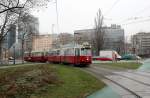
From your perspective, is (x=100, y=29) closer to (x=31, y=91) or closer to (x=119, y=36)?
(x=119, y=36)

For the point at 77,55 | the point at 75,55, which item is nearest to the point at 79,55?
the point at 77,55

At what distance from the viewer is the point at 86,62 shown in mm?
47219

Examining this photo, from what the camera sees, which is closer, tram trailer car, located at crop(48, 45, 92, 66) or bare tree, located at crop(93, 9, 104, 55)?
tram trailer car, located at crop(48, 45, 92, 66)

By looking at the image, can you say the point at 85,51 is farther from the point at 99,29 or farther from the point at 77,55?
the point at 99,29

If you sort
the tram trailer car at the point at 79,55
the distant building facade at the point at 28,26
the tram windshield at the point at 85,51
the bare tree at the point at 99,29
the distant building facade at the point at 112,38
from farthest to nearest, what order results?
the distant building facade at the point at 112,38, the bare tree at the point at 99,29, the tram windshield at the point at 85,51, the tram trailer car at the point at 79,55, the distant building facade at the point at 28,26

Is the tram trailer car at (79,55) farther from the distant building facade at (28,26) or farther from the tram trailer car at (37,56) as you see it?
the tram trailer car at (37,56)

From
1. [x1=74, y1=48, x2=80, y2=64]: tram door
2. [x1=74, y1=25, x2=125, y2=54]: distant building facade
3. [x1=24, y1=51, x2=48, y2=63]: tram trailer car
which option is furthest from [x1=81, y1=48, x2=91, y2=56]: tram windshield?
[x1=74, y1=25, x2=125, y2=54]: distant building facade

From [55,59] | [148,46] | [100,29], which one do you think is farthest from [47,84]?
[148,46]

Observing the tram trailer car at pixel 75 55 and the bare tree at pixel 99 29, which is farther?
the bare tree at pixel 99 29

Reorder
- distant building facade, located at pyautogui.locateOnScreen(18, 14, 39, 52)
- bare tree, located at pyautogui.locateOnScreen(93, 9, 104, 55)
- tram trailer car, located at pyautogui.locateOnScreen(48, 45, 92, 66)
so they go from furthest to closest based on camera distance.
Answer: bare tree, located at pyautogui.locateOnScreen(93, 9, 104, 55), tram trailer car, located at pyautogui.locateOnScreen(48, 45, 92, 66), distant building facade, located at pyautogui.locateOnScreen(18, 14, 39, 52)

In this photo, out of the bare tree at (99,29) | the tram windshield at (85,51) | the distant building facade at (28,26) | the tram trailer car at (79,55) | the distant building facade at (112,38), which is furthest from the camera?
the distant building facade at (112,38)

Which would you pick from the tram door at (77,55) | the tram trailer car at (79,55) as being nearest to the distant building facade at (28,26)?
the tram trailer car at (79,55)

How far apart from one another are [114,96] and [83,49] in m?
32.4

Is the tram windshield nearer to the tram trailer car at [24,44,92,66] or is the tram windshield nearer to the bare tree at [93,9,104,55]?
the tram trailer car at [24,44,92,66]
